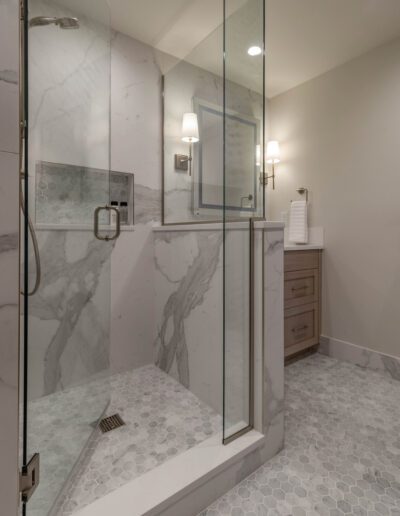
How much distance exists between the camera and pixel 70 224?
1.45 metres

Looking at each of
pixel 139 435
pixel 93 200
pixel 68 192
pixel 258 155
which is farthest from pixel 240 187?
pixel 139 435

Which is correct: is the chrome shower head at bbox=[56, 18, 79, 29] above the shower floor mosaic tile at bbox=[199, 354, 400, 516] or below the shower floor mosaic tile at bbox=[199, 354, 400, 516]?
above

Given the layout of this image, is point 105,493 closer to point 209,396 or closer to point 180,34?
point 209,396

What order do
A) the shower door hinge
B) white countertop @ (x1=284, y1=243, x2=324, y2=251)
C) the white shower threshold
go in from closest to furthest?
the shower door hinge < the white shower threshold < white countertop @ (x1=284, y1=243, x2=324, y2=251)

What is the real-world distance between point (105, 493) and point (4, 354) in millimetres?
686

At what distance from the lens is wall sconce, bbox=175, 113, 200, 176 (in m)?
2.18

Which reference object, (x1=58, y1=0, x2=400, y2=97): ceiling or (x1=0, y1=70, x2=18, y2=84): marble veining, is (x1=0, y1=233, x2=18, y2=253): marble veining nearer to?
(x1=0, y1=70, x2=18, y2=84): marble veining

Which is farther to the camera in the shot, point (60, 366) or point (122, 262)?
point (122, 262)

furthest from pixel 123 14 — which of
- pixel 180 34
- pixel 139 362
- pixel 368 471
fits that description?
pixel 368 471

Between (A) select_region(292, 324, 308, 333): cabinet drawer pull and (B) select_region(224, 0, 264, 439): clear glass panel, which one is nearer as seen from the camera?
(B) select_region(224, 0, 264, 439): clear glass panel

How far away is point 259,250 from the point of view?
1251 mm

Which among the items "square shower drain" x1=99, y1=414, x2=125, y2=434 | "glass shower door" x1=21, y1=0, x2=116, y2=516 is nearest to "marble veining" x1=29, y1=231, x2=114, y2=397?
"glass shower door" x1=21, y1=0, x2=116, y2=516

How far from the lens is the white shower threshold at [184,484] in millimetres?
917

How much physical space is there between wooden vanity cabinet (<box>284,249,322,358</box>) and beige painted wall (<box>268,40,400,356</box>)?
0.33 feet
